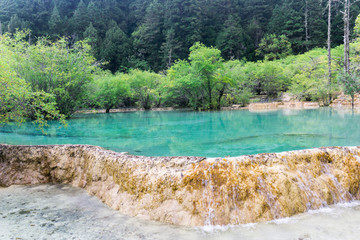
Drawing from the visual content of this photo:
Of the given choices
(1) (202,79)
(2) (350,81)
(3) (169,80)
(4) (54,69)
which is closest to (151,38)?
(3) (169,80)

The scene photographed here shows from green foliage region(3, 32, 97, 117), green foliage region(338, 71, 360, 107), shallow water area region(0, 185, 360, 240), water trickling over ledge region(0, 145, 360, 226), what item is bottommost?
shallow water area region(0, 185, 360, 240)

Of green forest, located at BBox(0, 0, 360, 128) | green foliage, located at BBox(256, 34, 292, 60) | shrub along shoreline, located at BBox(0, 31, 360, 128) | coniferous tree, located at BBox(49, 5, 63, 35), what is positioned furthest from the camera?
coniferous tree, located at BBox(49, 5, 63, 35)

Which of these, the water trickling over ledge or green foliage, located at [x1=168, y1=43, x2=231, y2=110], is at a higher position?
green foliage, located at [x1=168, y1=43, x2=231, y2=110]

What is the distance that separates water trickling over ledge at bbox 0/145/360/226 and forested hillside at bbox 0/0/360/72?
5000cm

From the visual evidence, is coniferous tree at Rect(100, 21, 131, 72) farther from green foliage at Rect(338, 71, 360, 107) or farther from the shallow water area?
the shallow water area

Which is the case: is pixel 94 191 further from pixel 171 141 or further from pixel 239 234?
pixel 171 141

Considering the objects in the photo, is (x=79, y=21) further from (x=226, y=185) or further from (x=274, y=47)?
(x=226, y=185)

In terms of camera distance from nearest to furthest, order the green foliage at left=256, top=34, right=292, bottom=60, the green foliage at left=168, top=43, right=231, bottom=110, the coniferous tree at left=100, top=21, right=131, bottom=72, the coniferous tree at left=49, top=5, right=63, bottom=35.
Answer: the green foliage at left=168, top=43, right=231, bottom=110
the green foliage at left=256, top=34, right=292, bottom=60
the coniferous tree at left=100, top=21, right=131, bottom=72
the coniferous tree at left=49, top=5, right=63, bottom=35

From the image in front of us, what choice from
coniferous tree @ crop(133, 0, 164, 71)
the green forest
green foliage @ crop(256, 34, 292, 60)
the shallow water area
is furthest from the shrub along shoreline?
coniferous tree @ crop(133, 0, 164, 71)

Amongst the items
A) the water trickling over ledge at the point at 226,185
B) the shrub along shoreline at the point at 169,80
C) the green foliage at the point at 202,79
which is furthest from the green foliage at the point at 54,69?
the water trickling over ledge at the point at 226,185

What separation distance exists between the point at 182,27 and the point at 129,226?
61228 mm

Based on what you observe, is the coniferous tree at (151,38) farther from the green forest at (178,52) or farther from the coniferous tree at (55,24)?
the coniferous tree at (55,24)

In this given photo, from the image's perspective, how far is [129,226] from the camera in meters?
4.09

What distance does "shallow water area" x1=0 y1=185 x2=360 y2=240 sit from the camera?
12.3ft
